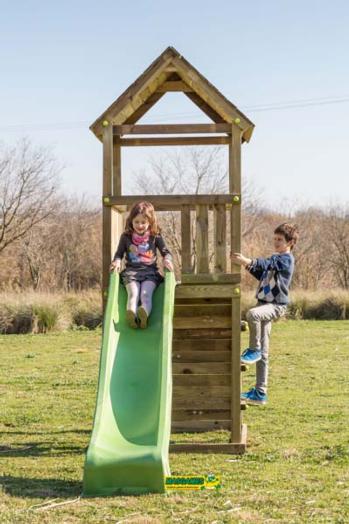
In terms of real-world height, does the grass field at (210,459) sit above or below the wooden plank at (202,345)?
below

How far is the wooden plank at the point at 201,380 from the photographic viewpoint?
31.2ft

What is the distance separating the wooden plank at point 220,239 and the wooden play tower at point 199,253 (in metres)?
0.01

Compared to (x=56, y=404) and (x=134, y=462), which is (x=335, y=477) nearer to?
(x=134, y=462)

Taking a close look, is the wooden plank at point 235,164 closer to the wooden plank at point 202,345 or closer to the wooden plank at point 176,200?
the wooden plank at point 176,200

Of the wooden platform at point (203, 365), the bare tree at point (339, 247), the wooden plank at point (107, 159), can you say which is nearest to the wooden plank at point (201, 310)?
the wooden platform at point (203, 365)

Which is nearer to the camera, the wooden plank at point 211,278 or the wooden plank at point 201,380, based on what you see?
the wooden plank at point 211,278

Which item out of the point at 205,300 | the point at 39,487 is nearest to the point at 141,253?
the point at 205,300

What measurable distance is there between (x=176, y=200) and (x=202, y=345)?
5.25 feet

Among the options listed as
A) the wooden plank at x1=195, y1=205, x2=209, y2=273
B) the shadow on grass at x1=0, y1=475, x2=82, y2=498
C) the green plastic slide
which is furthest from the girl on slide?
the shadow on grass at x1=0, y1=475, x2=82, y2=498

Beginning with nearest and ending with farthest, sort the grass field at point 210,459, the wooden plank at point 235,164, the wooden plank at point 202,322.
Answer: the grass field at point 210,459
the wooden plank at point 235,164
the wooden plank at point 202,322

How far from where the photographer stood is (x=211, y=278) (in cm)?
915

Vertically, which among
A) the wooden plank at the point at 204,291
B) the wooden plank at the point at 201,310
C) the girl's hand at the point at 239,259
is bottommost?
the wooden plank at the point at 201,310

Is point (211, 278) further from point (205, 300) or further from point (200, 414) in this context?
point (200, 414)

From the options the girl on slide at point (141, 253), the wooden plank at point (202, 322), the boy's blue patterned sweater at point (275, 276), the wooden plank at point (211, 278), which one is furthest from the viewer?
the boy's blue patterned sweater at point (275, 276)
